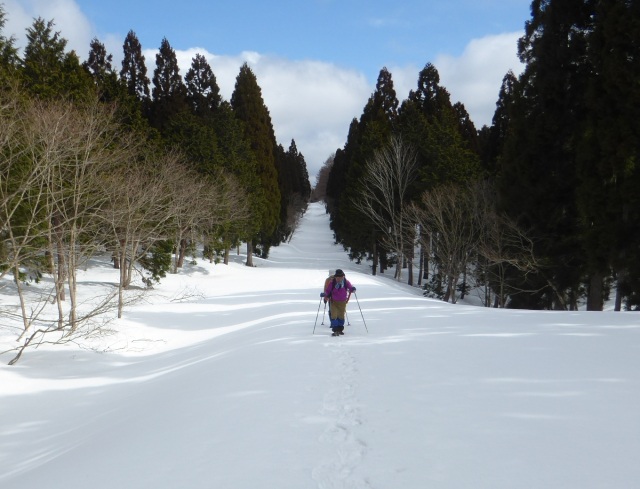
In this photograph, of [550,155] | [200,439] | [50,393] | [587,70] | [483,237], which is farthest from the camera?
[483,237]

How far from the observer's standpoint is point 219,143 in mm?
29891

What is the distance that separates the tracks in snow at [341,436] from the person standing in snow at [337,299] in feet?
9.12

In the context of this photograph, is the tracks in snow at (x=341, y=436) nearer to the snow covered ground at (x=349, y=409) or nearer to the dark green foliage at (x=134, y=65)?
the snow covered ground at (x=349, y=409)

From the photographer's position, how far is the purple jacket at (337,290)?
950cm

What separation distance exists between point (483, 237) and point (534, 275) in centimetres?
344

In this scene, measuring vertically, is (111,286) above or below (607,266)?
below

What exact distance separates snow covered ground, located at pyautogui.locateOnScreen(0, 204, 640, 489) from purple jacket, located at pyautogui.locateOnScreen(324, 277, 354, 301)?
2.63 feet

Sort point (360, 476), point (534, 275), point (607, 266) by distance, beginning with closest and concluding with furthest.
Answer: point (360, 476) < point (607, 266) < point (534, 275)

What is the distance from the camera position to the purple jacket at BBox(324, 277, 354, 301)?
9.50 m

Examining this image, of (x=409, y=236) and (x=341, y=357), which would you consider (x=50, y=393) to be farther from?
(x=409, y=236)

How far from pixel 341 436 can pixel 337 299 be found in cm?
546

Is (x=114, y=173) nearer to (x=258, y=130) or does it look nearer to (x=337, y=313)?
(x=337, y=313)

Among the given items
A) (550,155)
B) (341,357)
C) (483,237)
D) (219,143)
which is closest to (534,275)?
(483,237)

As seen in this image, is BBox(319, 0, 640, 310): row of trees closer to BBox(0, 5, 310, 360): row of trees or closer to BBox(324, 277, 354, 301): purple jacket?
BBox(324, 277, 354, 301): purple jacket
